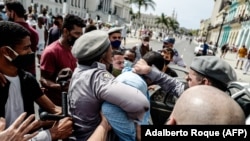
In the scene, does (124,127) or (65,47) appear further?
(65,47)

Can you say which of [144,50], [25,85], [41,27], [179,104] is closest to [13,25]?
[25,85]

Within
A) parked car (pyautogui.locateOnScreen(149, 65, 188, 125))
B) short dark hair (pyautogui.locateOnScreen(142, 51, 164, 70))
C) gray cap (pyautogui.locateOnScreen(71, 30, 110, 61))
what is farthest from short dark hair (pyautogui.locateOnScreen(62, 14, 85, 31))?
parked car (pyautogui.locateOnScreen(149, 65, 188, 125))

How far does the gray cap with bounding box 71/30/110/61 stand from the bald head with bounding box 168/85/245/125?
2.61 feet

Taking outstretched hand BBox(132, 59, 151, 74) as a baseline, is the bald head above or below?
above

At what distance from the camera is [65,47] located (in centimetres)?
310

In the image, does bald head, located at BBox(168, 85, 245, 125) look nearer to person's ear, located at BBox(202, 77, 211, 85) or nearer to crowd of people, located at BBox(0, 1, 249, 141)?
crowd of people, located at BBox(0, 1, 249, 141)

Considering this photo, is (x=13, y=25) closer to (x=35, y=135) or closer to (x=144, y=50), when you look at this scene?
(x=35, y=135)

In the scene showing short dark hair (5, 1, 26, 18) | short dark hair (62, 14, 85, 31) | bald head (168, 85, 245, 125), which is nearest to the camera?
bald head (168, 85, 245, 125)

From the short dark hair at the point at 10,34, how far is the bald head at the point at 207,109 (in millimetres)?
1545

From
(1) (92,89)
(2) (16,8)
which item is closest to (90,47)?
(1) (92,89)

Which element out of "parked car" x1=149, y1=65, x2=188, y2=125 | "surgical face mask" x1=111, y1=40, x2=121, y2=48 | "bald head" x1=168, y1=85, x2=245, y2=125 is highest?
"bald head" x1=168, y1=85, x2=245, y2=125

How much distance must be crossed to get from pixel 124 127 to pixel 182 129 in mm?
520

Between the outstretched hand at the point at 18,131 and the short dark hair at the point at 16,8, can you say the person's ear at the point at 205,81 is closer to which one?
the outstretched hand at the point at 18,131

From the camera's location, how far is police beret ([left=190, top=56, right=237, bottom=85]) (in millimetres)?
2064
